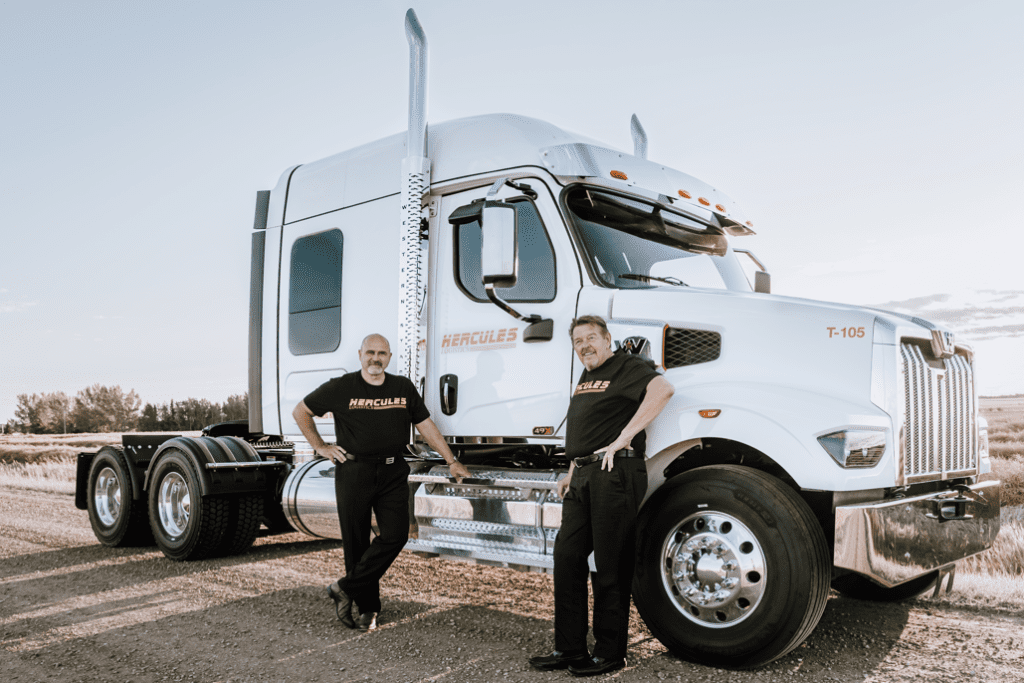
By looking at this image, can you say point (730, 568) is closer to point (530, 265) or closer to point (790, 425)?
point (790, 425)

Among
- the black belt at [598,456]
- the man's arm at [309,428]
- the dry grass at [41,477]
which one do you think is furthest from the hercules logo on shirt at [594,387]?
the dry grass at [41,477]

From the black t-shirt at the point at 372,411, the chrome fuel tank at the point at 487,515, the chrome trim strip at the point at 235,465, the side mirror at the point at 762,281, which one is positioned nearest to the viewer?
the chrome fuel tank at the point at 487,515

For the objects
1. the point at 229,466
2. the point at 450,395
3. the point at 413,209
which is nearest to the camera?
the point at 450,395

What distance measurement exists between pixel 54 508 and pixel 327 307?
8622 millimetres

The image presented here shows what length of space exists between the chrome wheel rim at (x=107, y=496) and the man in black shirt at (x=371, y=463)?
4.53m

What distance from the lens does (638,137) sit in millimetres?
7477

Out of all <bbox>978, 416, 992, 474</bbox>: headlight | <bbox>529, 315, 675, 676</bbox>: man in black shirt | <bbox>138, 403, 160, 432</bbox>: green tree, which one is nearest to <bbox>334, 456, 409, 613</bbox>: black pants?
<bbox>529, 315, 675, 676</bbox>: man in black shirt

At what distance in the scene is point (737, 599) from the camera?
4.22 meters

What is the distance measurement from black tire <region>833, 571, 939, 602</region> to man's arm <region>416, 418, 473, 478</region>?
2809 mm

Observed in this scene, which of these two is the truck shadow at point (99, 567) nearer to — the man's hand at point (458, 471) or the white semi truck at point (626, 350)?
the white semi truck at point (626, 350)

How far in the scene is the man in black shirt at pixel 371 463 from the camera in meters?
5.18

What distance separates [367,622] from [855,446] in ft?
10.1

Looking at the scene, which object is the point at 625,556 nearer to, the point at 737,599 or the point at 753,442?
the point at 737,599

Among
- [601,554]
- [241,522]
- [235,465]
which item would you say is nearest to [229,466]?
[235,465]
